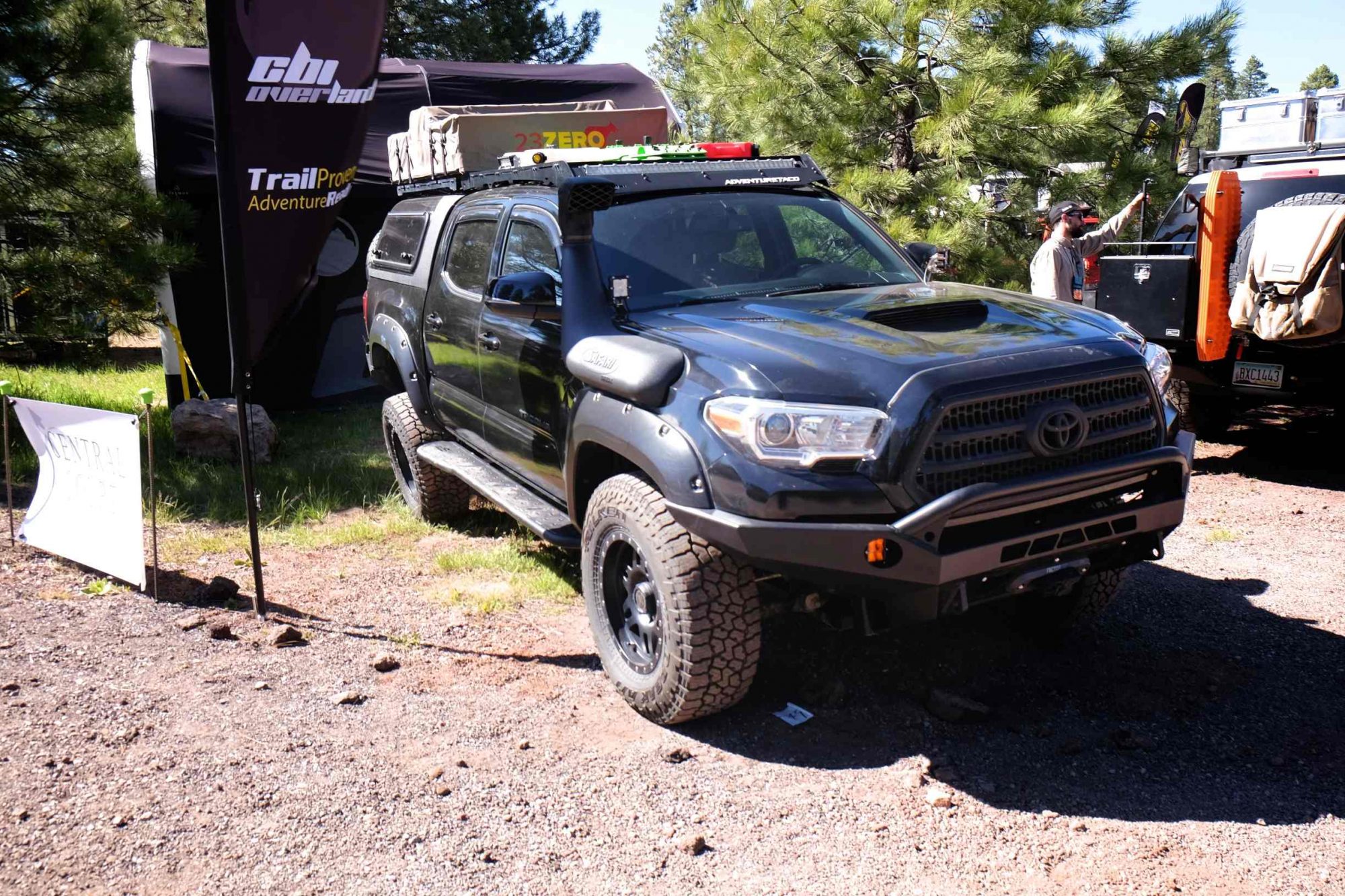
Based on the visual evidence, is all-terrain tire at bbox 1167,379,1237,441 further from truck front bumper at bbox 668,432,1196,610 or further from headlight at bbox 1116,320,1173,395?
truck front bumper at bbox 668,432,1196,610

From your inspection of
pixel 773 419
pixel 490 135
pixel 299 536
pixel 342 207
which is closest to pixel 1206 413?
pixel 490 135

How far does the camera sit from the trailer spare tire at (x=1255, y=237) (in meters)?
6.95

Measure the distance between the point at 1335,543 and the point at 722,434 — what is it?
4.30m

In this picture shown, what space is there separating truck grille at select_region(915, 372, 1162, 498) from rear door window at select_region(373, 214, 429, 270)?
149 inches

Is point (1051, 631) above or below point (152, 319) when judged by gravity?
below

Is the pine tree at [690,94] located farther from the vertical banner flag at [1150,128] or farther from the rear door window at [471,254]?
the rear door window at [471,254]

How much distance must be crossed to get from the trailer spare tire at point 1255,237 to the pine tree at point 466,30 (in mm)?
14108

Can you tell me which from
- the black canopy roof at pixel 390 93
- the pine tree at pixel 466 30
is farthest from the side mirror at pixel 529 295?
the pine tree at pixel 466 30

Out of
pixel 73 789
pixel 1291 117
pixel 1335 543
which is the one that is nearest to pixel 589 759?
pixel 73 789

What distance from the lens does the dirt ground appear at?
317cm

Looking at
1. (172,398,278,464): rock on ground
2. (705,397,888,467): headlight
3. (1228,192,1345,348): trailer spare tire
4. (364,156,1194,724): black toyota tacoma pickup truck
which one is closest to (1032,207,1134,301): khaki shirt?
(1228,192,1345,348): trailer spare tire

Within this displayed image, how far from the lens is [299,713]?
4.18 m

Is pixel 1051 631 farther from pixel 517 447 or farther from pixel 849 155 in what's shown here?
pixel 849 155

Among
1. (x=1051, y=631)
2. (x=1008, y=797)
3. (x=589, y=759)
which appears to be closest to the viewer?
(x=1008, y=797)
